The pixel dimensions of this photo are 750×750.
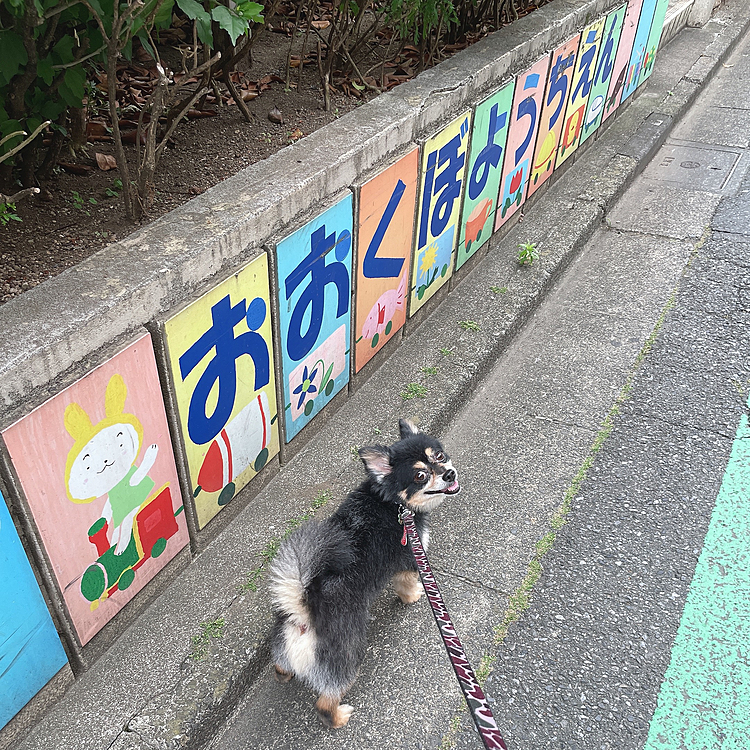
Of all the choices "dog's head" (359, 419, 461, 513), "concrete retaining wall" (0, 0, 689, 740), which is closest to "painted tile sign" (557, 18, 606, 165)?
"concrete retaining wall" (0, 0, 689, 740)

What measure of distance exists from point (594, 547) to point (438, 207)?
1.96 metres

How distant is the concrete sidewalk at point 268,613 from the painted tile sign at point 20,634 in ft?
0.57

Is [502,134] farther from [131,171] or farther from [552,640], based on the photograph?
[552,640]

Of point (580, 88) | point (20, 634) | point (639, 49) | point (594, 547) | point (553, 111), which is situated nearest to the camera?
point (20, 634)

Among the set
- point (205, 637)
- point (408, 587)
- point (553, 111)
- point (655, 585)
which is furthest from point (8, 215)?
point (553, 111)

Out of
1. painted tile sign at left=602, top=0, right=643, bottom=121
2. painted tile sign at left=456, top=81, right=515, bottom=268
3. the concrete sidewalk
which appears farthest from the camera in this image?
painted tile sign at left=602, top=0, right=643, bottom=121

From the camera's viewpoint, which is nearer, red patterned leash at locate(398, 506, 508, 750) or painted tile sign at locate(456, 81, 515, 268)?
red patterned leash at locate(398, 506, 508, 750)

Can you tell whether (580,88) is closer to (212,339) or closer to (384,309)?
(384,309)

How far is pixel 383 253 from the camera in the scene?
3.41 m

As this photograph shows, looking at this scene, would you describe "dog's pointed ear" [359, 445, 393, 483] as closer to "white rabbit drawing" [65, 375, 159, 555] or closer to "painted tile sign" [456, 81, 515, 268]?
"white rabbit drawing" [65, 375, 159, 555]

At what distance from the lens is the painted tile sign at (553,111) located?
15.6 feet

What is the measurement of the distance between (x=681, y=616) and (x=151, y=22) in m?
3.03

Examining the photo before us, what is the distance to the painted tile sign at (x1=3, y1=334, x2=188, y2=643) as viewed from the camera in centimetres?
194

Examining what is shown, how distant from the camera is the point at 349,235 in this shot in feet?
10.1
